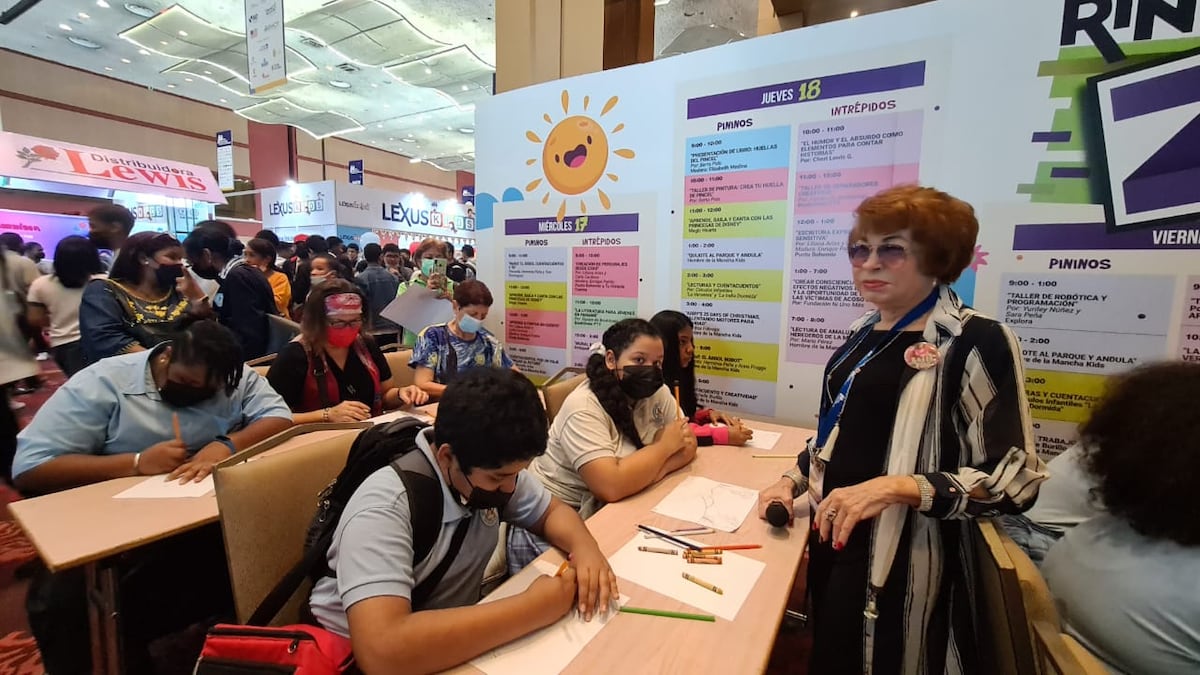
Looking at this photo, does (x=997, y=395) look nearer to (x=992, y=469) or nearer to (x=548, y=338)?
(x=992, y=469)

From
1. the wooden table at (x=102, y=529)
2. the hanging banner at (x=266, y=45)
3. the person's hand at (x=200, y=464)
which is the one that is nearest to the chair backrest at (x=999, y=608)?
the wooden table at (x=102, y=529)

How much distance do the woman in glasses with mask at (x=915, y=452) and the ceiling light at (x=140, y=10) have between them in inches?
331

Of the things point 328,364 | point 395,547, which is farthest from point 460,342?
point 395,547

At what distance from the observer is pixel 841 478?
1190 millimetres

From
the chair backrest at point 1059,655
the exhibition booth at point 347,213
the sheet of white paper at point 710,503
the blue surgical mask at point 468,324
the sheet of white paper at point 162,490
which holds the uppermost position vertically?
the exhibition booth at point 347,213

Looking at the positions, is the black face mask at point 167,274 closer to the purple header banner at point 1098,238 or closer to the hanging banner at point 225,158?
the purple header banner at point 1098,238

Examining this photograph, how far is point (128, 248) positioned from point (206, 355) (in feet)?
4.06

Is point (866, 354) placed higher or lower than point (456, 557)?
higher

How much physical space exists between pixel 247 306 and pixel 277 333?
0.26 m

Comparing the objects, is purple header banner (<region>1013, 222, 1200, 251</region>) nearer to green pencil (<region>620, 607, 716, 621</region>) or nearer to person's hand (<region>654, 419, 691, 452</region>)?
person's hand (<region>654, 419, 691, 452</region>)

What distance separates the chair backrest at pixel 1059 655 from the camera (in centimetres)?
74

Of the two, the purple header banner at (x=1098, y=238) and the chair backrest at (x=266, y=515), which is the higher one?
the purple header banner at (x=1098, y=238)

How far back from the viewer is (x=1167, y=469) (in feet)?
2.84

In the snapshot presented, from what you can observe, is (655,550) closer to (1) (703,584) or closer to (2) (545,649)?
(1) (703,584)
